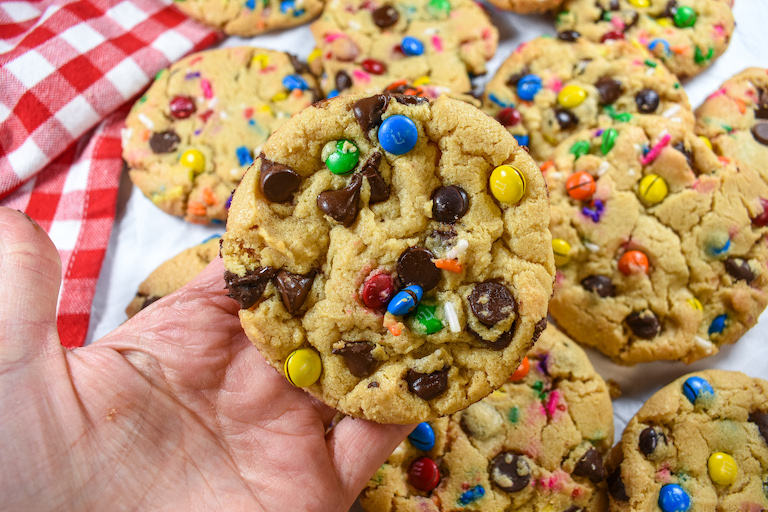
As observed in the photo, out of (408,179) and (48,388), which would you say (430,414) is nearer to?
(408,179)

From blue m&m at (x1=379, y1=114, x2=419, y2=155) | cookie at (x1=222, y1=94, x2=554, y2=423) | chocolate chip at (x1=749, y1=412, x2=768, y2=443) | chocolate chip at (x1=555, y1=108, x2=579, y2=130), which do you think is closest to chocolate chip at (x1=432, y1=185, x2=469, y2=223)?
cookie at (x1=222, y1=94, x2=554, y2=423)

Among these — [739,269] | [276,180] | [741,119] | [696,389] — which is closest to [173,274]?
[276,180]

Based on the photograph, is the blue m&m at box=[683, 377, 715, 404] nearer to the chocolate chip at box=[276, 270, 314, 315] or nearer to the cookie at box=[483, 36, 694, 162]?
the cookie at box=[483, 36, 694, 162]

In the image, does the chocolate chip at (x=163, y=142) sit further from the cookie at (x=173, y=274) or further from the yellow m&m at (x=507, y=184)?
the yellow m&m at (x=507, y=184)

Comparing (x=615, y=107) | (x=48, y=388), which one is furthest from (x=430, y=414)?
(x=615, y=107)

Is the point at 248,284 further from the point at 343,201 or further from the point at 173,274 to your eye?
the point at 173,274
